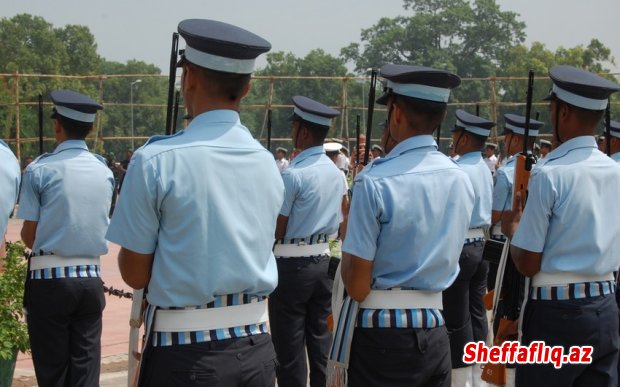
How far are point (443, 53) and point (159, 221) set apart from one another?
95422 millimetres

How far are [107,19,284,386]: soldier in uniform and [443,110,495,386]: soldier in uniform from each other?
170 inches

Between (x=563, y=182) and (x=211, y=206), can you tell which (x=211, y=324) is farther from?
(x=563, y=182)

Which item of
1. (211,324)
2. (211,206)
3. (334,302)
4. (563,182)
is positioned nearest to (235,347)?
(211,324)

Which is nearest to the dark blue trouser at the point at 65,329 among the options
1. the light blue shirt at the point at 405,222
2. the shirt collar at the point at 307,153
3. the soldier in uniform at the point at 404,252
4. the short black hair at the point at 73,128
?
the short black hair at the point at 73,128

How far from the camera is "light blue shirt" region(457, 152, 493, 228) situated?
8.09 m

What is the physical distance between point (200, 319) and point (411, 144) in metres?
1.39

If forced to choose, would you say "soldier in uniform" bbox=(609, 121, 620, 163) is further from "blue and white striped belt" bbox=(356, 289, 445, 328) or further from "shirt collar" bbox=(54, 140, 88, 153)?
"blue and white striped belt" bbox=(356, 289, 445, 328)

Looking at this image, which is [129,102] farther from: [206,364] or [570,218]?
[206,364]

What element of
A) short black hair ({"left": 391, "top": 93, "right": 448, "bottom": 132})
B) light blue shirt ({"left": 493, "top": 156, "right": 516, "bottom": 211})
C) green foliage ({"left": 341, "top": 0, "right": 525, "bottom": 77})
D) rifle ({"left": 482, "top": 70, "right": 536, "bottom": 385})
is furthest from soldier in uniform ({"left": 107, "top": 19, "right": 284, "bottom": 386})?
green foliage ({"left": 341, "top": 0, "right": 525, "bottom": 77})

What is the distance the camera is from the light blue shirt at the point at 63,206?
20.4ft

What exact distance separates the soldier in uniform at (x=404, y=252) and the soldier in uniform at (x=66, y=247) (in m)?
2.52

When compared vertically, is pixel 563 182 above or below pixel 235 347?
above

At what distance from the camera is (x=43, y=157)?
6379mm

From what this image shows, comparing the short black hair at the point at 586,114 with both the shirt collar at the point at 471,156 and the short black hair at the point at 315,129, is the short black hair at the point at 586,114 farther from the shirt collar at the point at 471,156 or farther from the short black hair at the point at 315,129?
the shirt collar at the point at 471,156
